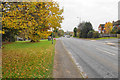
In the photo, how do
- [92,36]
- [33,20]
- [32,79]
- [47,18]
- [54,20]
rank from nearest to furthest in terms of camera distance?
[32,79], [33,20], [47,18], [54,20], [92,36]

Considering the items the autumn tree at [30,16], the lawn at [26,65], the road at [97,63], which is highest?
the autumn tree at [30,16]

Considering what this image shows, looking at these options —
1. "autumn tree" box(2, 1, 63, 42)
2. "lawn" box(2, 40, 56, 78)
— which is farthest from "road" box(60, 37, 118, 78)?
"autumn tree" box(2, 1, 63, 42)

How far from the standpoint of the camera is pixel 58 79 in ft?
14.1

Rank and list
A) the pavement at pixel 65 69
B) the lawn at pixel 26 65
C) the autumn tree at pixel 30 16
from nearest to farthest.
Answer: the lawn at pixel 26 65 < the autumn tree at pixel 30 16 < the pavement at pixel 65 69

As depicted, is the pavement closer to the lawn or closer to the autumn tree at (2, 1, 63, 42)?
the lawn

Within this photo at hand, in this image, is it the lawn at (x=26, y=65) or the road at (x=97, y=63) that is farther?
the road at (x=97, y=63)

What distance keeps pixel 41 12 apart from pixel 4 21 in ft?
5.99

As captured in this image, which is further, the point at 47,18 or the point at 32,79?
the point at 47,18

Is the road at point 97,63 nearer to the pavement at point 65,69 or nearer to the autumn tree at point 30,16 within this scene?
the pavement at point 65,69

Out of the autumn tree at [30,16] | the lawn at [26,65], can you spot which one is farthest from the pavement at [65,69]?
the autumn tree at [30,16]

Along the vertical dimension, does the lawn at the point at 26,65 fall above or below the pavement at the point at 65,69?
above

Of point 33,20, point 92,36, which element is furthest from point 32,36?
point 92,36

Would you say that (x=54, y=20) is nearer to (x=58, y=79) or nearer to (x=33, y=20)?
(x=33, y=20)

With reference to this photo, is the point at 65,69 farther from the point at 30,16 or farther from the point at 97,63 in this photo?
the point at 30,16
